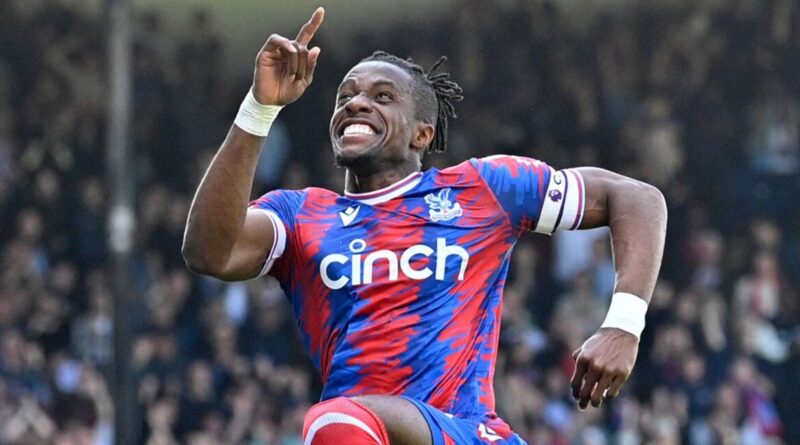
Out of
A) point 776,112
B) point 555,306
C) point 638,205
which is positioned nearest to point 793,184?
point 776,112

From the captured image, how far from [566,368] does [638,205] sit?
25.3 feet

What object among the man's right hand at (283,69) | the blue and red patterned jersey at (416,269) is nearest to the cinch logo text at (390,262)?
the blue and red patterned jersey at (416,269)

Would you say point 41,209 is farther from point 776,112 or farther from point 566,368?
point 776,112

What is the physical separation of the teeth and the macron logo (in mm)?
245

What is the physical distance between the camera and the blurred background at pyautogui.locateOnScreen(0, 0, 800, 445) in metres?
12.5

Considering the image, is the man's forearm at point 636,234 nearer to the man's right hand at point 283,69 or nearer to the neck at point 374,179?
the neck at point 374,179

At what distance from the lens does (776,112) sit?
45.3 ft

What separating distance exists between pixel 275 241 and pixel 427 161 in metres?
8.58

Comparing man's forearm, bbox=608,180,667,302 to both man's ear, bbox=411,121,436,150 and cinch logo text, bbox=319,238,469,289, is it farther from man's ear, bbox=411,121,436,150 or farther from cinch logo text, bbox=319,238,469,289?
man's ear, bbox=411,121,436,150

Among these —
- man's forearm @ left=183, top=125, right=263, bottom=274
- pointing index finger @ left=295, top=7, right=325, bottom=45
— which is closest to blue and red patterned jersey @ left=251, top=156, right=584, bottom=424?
man's forearm @ left=183, top=125, right=263, bottom=274

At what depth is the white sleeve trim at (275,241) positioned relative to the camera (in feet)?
16.8

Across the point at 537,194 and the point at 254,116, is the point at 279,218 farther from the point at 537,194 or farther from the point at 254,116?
the point at 537,194

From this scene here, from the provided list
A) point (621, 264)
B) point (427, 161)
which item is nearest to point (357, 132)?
point (621, 264)

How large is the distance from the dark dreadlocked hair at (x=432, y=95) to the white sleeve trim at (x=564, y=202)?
0.60 metres
